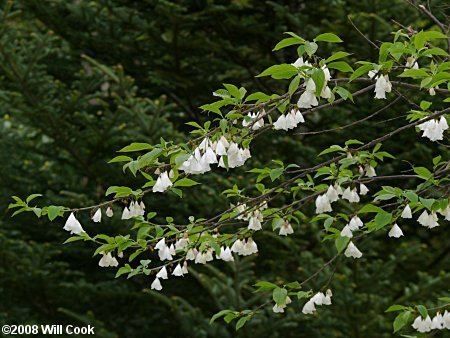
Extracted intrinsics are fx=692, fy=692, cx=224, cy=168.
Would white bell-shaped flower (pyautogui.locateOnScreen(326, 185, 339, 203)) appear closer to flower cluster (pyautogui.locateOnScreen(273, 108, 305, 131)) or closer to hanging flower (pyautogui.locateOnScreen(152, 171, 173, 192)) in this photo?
flower cluster (pyautogui.locateOnScreen(273, 108, 305, 131))

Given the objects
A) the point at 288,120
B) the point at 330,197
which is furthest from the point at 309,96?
the point at 330,197

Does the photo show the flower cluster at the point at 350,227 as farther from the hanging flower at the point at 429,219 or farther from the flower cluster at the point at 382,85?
the flower cluster at the point at 382,85

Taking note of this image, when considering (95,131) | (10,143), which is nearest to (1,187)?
(10,143)

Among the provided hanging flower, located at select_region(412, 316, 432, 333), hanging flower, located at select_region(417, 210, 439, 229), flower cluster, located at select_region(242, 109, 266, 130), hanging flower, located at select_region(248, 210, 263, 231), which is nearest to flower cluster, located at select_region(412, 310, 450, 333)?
hanging flower, located at select_region(412, 316, 432, 333)

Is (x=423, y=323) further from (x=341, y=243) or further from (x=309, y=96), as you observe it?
(x=309, y=96)

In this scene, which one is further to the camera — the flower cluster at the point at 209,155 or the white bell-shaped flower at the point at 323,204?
the white bell-shaped flower at the point at 323,204

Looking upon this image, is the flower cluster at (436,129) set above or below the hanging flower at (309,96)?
below

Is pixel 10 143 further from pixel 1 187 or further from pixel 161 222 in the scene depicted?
pixel 161 222

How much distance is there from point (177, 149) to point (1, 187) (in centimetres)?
387

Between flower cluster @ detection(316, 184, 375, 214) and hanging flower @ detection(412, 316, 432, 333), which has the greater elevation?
flower cluster @ detection(316, 184, 375, 214)

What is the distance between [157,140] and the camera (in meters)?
5.31

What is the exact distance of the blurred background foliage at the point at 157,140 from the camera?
538cm

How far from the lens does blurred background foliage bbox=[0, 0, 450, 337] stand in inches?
212

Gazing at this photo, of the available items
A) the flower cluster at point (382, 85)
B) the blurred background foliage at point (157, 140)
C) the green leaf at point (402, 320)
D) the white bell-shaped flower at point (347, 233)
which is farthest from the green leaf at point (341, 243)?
the blurred background foliage at point (157, 140)
